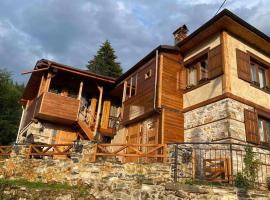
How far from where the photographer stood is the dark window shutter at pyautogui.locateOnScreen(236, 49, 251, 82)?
1307 centimetres

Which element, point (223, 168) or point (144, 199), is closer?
point (144, 199)

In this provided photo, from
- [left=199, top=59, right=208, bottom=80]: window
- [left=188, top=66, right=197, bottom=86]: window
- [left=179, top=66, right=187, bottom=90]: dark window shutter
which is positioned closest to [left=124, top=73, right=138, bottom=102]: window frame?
[left=179, top=66, right=187, bottom=90]: dark window shutter

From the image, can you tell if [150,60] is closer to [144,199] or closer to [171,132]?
[171,132]


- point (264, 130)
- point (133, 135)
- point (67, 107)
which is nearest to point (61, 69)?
point (67, 107)

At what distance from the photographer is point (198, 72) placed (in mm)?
14625

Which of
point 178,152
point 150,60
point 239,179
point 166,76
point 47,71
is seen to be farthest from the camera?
point 47,71

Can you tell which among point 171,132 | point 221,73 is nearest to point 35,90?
point 171,132

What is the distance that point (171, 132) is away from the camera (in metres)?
13.7

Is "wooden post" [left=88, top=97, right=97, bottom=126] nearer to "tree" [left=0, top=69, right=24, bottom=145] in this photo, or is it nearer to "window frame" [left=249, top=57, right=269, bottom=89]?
"window frame" [left=249, top=57, right=269, bottom=89]

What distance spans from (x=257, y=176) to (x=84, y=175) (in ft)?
21.5

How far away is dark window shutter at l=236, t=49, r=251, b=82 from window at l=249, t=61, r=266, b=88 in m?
0.62

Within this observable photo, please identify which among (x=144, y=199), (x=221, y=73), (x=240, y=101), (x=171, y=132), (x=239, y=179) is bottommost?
(x=144, y=199)

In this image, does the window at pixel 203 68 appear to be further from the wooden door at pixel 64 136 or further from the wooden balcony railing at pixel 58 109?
the wooden door at pixel 64 136

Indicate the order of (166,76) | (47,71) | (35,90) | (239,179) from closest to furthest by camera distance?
(239,179) < (166,76) < (47,71) < (35,90)
